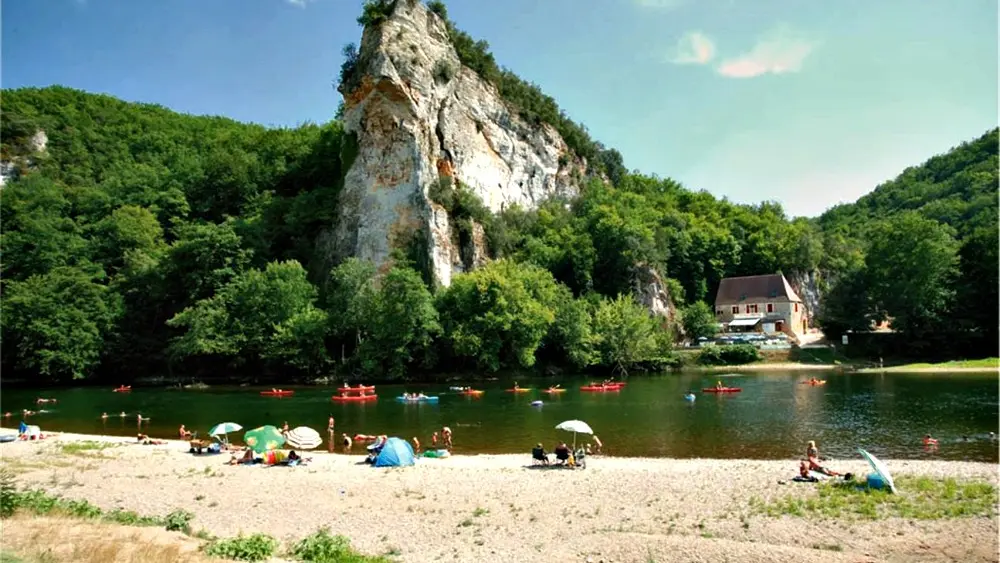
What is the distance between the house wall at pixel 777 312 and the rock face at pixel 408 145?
34.4 meters

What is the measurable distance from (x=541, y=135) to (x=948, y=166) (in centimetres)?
9841

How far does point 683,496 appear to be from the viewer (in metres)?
16.2

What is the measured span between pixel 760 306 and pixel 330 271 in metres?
55.4

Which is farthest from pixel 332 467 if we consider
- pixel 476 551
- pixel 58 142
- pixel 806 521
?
pixel 58 142

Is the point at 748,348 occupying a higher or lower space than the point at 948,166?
lower

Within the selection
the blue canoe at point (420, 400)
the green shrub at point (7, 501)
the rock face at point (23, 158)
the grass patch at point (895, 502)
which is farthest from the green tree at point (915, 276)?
the rock face at point (23, 158)

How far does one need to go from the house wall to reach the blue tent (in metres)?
67.3

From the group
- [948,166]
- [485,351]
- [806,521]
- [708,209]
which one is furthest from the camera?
[948,166]

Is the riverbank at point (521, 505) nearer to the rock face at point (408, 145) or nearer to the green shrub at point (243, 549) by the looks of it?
the green shrub at point (243, 549)

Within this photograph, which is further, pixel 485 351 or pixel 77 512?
pixel 485 351

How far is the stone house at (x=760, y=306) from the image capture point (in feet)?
253

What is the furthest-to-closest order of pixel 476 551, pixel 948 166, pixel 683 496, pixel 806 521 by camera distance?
pixel 948 166, pixel 683 496, pixel 806 521, pixel 476 551

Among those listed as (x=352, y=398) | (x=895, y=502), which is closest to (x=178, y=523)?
(x=895, y=502)

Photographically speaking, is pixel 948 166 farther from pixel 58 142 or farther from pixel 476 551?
pixel 58 142
